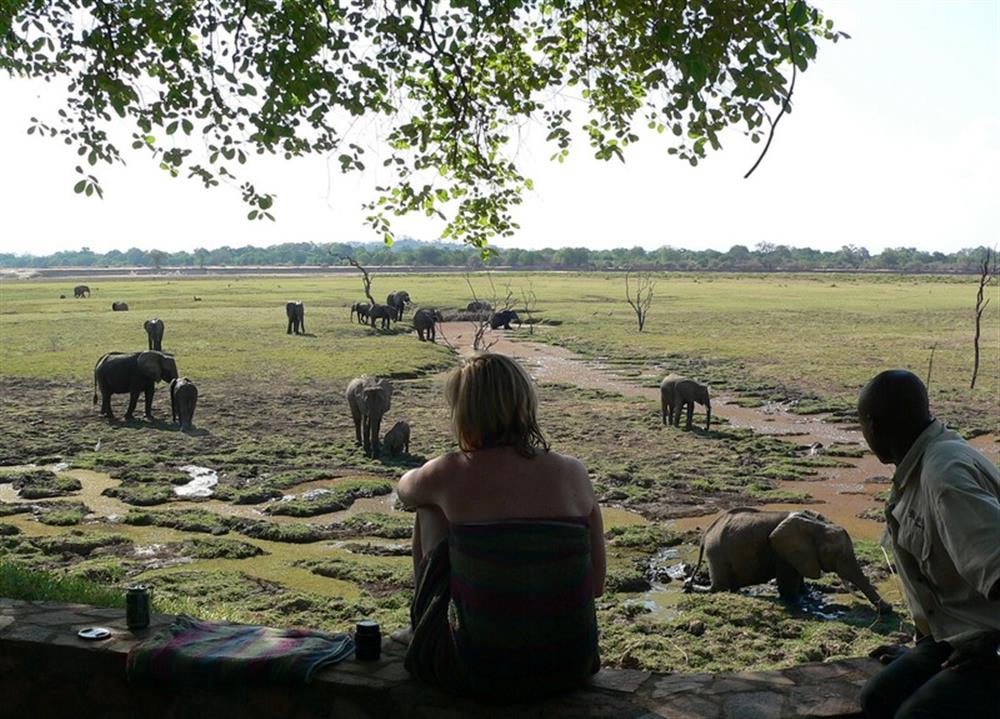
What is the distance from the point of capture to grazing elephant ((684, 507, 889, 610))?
28.0ft

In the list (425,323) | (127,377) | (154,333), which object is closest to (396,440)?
(127,377)

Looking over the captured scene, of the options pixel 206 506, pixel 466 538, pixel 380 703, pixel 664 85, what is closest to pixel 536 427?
pixel 466 538

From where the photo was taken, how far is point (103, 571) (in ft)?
30.5

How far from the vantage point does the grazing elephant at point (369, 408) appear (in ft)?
52.6

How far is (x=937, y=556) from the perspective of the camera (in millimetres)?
2977

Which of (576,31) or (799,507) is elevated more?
(576,31)

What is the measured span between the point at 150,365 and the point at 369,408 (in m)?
6.02

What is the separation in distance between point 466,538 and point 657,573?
6.90 m

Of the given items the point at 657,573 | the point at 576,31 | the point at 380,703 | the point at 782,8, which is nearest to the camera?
the point at 380,703

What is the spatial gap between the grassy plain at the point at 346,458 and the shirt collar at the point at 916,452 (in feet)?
11.9

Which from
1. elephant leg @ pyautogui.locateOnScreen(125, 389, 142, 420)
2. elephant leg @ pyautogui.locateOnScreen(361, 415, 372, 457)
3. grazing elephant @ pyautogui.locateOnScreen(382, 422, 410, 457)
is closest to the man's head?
grazing elephant @ pyautogui.locateOnScreen(382, 422, 410, 457)

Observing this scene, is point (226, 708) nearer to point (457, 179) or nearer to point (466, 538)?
point (466, 538)

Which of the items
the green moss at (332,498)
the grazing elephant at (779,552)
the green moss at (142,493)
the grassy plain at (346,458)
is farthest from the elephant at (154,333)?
the grazing elephant at (779,552)

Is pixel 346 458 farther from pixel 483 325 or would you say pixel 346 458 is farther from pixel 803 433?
pixel 803 433
